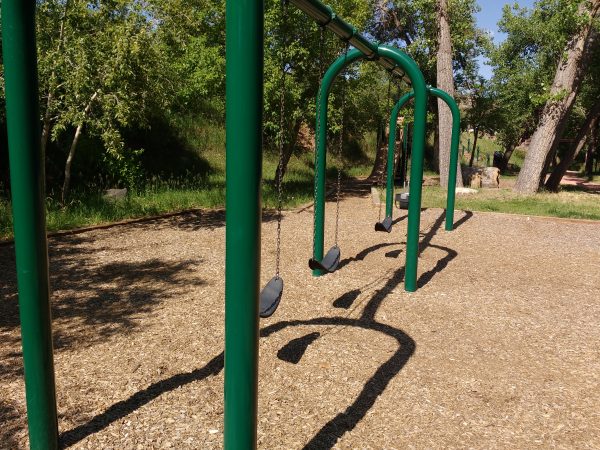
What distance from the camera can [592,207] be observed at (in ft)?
34.3

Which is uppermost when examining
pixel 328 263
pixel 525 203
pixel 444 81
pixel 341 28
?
pixel 444 81

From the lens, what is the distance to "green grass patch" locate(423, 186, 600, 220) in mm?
9508

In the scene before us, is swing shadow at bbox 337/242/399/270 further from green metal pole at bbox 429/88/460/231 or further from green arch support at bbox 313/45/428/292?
green metal pole at bbox 429/88/460/231

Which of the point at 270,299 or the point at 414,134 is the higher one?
the point at 414,134

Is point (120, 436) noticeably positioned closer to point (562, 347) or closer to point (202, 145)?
point (562, 347)

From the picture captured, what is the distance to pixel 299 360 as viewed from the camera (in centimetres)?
317

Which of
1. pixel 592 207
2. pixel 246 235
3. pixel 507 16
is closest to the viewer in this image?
pixel 246 235

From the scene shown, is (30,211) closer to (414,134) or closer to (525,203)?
(414,134)

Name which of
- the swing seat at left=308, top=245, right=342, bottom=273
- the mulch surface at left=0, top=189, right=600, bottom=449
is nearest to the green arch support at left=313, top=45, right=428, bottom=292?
the mulch surface at left=0, top=189, right=600, bottom=449

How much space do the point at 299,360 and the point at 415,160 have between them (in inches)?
87.4

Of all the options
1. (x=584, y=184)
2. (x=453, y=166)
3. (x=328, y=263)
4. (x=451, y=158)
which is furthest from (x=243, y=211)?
(x=584, y=184)

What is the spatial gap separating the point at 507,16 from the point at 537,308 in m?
18.1

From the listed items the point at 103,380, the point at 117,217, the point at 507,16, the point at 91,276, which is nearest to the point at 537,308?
the point at 103,380

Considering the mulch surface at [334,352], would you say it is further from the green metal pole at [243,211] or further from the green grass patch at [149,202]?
the green grass patch at [149,202]
